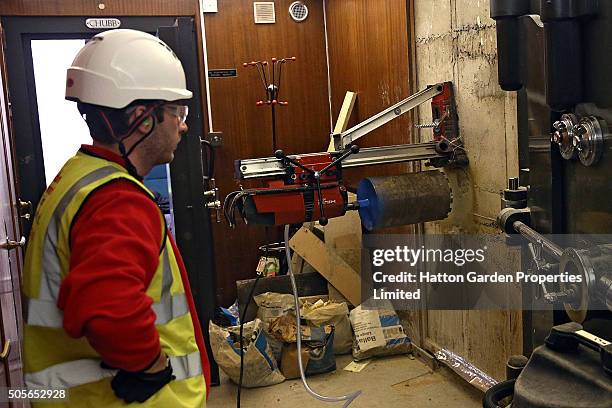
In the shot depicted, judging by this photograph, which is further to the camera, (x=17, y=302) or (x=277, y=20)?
(x=277, y=20)

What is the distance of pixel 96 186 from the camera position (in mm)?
1281

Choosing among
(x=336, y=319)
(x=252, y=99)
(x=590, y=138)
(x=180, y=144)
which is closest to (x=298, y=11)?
(x=252, y=99)

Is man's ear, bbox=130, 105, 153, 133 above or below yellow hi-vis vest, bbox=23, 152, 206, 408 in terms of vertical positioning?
above

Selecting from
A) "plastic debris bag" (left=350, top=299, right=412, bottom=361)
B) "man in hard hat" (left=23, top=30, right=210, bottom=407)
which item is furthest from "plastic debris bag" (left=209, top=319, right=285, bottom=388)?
"man in hard hat" (left=23, top=30, right=210, bottom=407)

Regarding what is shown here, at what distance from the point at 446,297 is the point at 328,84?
1970mm

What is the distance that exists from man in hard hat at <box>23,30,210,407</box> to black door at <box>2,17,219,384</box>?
167 cm

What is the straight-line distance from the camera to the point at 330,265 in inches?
154

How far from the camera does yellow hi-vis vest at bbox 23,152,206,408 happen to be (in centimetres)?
132

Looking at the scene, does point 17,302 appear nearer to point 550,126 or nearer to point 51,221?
point 51,221

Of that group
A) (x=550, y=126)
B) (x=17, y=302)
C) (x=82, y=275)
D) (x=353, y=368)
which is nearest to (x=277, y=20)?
(x=353, y=368)

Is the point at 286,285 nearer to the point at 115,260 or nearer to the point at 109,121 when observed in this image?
the point at 109,121

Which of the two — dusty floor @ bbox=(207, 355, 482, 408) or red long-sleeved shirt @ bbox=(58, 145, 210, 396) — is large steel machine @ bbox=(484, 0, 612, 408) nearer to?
red long-sleeved shirt @ bbox=(58, 145, 210, 396)

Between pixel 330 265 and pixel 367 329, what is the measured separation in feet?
1.66

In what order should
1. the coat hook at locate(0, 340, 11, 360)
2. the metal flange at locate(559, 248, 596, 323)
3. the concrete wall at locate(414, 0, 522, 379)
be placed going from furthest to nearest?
the concrete wall at locate(414, 0, 522, 379) → the coat hook at locate(0, 340, 11, 360) → the metal flange at locate(559, 248, 596, 323)
